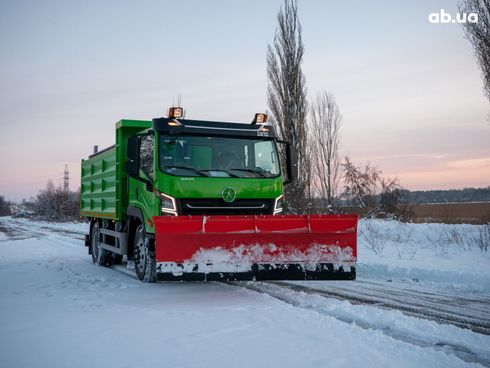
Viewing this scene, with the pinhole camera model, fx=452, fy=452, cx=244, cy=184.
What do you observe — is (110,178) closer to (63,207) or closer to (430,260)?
(430,260)

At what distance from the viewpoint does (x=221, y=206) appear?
6.84 metres

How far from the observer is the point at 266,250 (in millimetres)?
6266

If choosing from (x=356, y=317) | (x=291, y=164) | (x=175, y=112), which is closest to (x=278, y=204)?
(x=291, y=164)

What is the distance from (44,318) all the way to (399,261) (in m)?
7.37

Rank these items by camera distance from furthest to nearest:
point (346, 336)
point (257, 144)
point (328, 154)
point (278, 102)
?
point (328, 154) → point (278, 102) → point (257, 144) → point (346, 336)

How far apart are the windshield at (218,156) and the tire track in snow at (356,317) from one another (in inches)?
72.7

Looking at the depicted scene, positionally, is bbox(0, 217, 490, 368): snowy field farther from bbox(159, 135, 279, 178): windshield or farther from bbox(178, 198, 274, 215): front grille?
bbox(159, 135, 279, 178): windshield

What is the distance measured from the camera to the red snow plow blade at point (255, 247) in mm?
6012

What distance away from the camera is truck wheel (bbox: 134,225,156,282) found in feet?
23.7

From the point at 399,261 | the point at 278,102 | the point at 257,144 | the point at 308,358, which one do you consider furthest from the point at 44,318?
the point at 278,102

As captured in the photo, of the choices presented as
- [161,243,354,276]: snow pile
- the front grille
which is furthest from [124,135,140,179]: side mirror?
[161,243,354,276]: snow pile

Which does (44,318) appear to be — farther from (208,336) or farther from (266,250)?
(266,250)

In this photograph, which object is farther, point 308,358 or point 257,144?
point 257,144

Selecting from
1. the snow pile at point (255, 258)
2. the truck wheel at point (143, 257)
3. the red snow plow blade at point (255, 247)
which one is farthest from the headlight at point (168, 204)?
the snow pile at point (255, 258)
